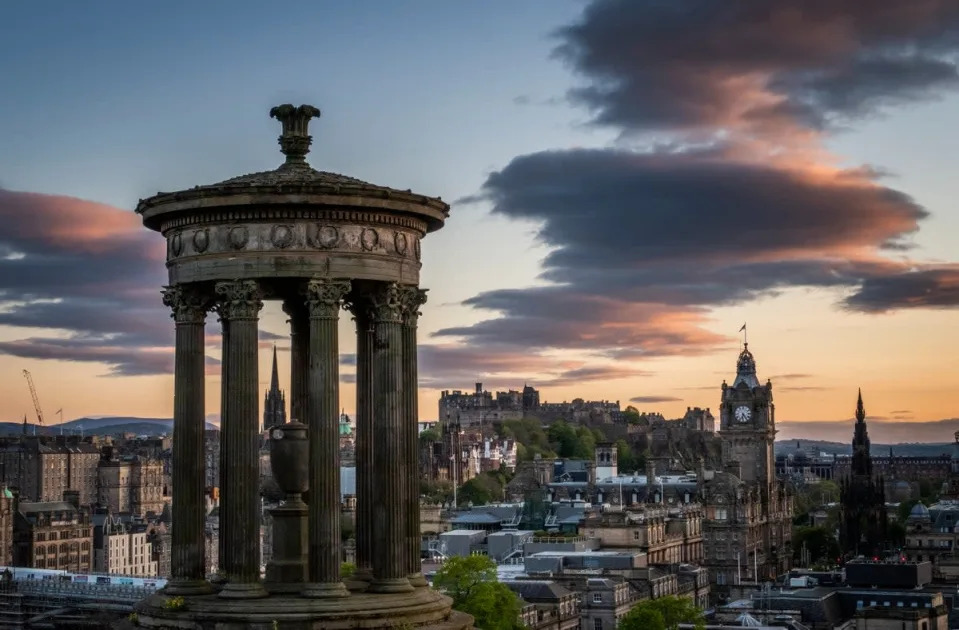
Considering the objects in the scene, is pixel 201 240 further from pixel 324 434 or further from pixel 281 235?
pixel 324 434

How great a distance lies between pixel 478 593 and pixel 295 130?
199 ft

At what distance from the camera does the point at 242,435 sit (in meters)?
28.0

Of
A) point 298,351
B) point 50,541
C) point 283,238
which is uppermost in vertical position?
point 283,238

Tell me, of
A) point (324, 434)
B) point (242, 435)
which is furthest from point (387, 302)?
point (242, 435)

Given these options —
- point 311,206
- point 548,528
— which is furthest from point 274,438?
point 548,528

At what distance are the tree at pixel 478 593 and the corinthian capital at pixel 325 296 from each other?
59050 millimetres

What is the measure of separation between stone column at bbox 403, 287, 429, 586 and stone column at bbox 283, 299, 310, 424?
2106mm

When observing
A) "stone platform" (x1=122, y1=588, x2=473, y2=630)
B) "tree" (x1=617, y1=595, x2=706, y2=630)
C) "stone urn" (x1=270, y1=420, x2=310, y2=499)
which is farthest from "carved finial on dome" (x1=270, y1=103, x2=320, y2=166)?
"tree" (x1=617, y1=595, x2=706, y2=630)

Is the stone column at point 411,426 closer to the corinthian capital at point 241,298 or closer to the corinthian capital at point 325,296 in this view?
the corinthian capital at point 325,296

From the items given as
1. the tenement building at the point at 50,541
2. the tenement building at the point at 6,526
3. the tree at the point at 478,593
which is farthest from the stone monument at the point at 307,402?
the tenement building at the point at 50,541

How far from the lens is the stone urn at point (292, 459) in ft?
91.6

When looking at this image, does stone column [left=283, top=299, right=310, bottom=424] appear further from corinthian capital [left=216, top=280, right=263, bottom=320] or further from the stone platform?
the stone platform

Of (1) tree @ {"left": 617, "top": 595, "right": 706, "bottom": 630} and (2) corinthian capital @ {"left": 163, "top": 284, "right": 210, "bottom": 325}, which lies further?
(1) tree @ {"left": 617, "top": 595, "right": 706, "bottom": 630}

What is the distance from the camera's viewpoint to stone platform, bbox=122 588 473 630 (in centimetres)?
2727
